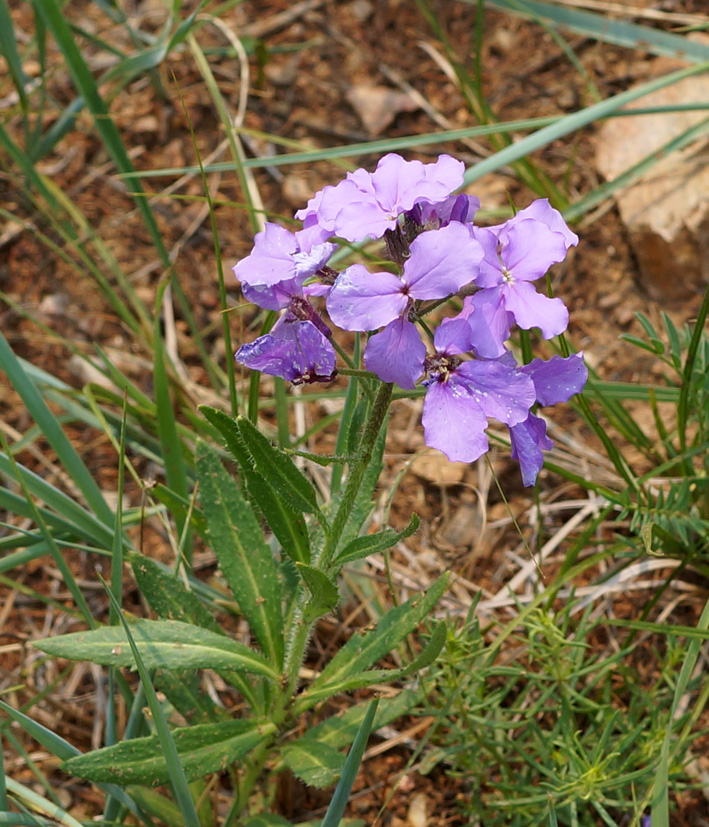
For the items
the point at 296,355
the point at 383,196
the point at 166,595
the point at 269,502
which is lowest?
the point at 166,595

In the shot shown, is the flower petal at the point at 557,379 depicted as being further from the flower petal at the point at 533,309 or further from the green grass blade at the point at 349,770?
the green grass blade at the point at 349,770

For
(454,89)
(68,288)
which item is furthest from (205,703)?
(454,89)

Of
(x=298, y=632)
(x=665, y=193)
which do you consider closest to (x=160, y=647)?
(x=298, y=632)

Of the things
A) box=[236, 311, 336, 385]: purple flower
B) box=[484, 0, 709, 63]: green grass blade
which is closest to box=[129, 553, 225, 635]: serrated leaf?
box=[236, 311, 336, 385]: purple flower

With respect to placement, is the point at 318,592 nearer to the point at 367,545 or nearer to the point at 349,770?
the point at 367,545

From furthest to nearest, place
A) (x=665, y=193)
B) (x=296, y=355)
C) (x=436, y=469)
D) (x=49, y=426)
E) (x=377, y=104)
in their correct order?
(x=377, y=104) → (x=665, y=193) → (x=436, y=469) → (x=49, y=426) → (x=296, y=355)

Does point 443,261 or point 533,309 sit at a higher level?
point 443,261

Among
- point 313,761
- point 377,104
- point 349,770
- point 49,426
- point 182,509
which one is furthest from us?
point 377,104
